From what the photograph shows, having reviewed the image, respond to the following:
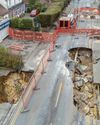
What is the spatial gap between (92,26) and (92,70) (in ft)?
60.9

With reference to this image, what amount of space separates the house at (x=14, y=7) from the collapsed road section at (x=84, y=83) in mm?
14661

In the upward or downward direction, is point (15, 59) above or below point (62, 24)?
above

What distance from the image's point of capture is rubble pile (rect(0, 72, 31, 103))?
22938mm

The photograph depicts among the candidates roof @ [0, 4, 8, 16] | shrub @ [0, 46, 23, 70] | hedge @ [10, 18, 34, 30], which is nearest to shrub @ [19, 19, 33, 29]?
hedge @ [10, 18, 34, 30]

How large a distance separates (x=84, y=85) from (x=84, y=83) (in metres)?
0.38

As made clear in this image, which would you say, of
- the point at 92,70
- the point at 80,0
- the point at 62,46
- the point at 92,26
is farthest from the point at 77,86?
the point at 80,0

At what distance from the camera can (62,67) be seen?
28.8 metres

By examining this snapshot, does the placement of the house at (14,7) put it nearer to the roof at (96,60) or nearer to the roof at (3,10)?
the roof at (3,10)

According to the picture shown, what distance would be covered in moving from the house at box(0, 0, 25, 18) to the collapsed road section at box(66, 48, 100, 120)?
48.1 feet

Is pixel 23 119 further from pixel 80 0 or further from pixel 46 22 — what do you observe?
pixel 80 0

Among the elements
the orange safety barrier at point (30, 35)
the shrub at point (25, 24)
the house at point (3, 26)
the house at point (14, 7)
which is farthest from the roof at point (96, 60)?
the house at point (14, 7)

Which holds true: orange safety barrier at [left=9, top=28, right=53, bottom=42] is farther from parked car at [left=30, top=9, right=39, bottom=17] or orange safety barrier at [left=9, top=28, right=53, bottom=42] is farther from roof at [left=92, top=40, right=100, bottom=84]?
parked car at [left=30, top=9, right=39, bottom=17]

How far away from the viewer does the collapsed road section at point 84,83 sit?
2228 centimetres

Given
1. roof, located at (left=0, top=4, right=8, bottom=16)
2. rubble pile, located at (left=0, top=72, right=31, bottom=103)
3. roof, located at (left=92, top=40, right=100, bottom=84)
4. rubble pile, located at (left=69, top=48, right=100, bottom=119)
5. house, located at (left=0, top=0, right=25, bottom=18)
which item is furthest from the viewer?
house, located at (left=0, top=0, right=25, bottom=18)
